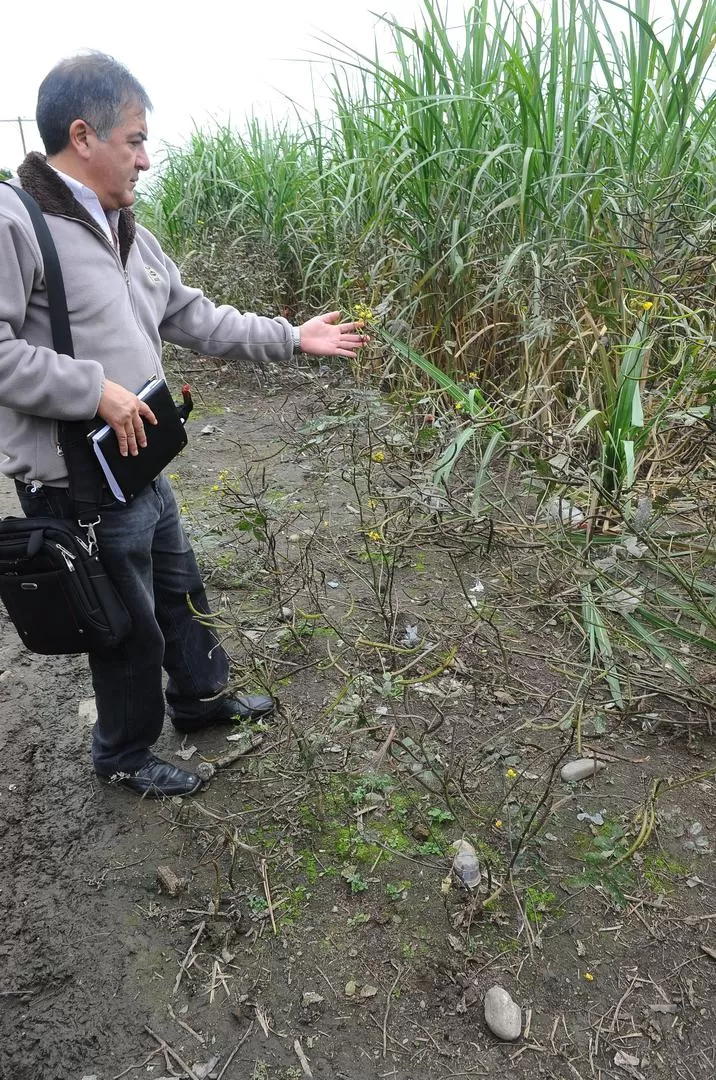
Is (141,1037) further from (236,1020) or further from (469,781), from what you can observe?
(469,781)

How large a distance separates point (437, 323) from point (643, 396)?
1.15 meters

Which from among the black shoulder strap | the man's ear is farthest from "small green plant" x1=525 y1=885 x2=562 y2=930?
the man's ear

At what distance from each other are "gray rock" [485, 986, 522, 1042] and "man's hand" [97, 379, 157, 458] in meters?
1.37

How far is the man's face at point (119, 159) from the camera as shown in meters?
1.75

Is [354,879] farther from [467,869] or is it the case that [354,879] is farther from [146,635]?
[146,635]

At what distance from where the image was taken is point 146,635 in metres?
2.05

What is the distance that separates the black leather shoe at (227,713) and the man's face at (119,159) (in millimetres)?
1402

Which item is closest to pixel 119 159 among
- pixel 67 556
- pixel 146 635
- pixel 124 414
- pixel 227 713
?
pixel 124 414

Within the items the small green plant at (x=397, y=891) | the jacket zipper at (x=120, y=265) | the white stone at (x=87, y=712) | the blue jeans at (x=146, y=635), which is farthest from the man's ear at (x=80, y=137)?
the small green plant at (x=397, y=891)

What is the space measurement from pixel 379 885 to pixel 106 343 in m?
1.38

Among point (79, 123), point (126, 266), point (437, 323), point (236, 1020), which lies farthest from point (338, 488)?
point (236, 1020)

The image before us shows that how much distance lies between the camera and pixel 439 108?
11.3 ft

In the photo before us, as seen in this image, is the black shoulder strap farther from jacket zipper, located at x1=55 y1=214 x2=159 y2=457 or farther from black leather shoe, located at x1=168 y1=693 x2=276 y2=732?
black leather shoe, located at x1=168 y1=693 x2=276 y2=732

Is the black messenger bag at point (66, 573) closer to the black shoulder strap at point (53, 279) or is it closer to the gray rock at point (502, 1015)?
the black shoulder strap at point (53, 279)
